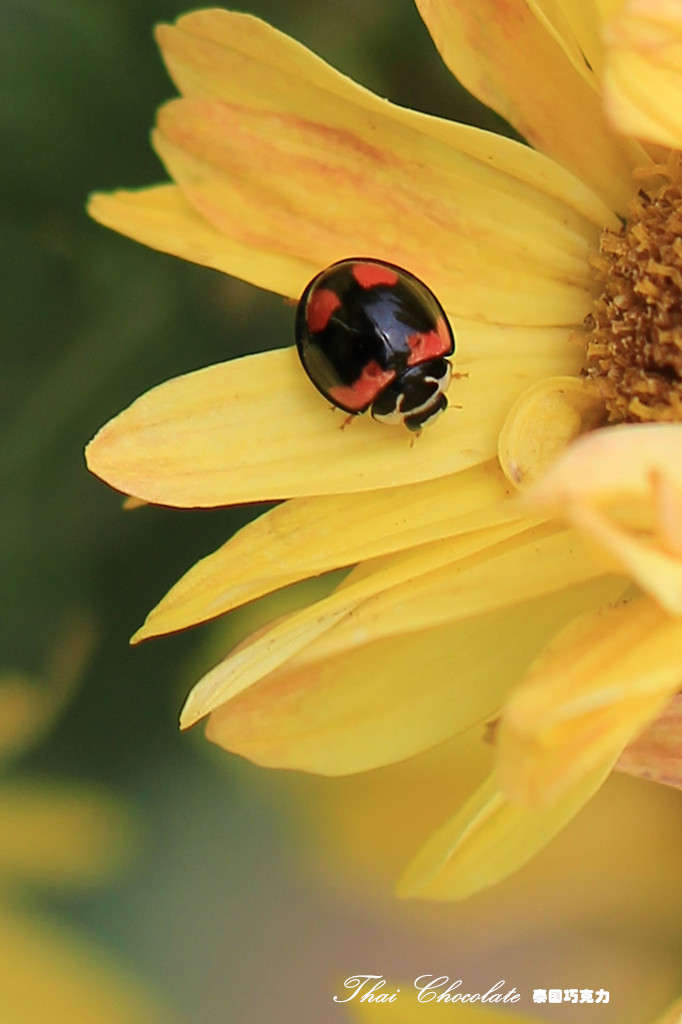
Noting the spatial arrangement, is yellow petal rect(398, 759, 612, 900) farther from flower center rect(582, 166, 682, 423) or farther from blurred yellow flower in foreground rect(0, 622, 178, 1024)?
blurred yellow flower in foreground rect(0, 622, 178, 1024)

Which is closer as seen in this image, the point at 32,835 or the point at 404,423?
the point at 404,423

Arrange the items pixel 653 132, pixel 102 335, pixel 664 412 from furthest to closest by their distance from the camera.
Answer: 1. pixel 102 335
2. pixel 664 412
3. pixel 653 132

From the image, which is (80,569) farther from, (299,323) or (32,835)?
(299,323)

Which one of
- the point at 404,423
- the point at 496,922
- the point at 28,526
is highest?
the point at 404,423

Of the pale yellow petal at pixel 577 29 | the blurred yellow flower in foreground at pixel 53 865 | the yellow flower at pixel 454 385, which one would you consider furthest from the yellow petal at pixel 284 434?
the blurred yellow flower in foreground at pixel 53 865

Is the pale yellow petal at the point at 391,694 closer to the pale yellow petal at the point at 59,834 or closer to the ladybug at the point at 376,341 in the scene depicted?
the ladybug at the point at 376,341

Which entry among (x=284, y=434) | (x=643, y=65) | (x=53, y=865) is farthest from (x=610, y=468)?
(x=53, y=865)

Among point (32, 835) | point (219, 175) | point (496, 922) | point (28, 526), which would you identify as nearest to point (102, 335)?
point (28, 526)
